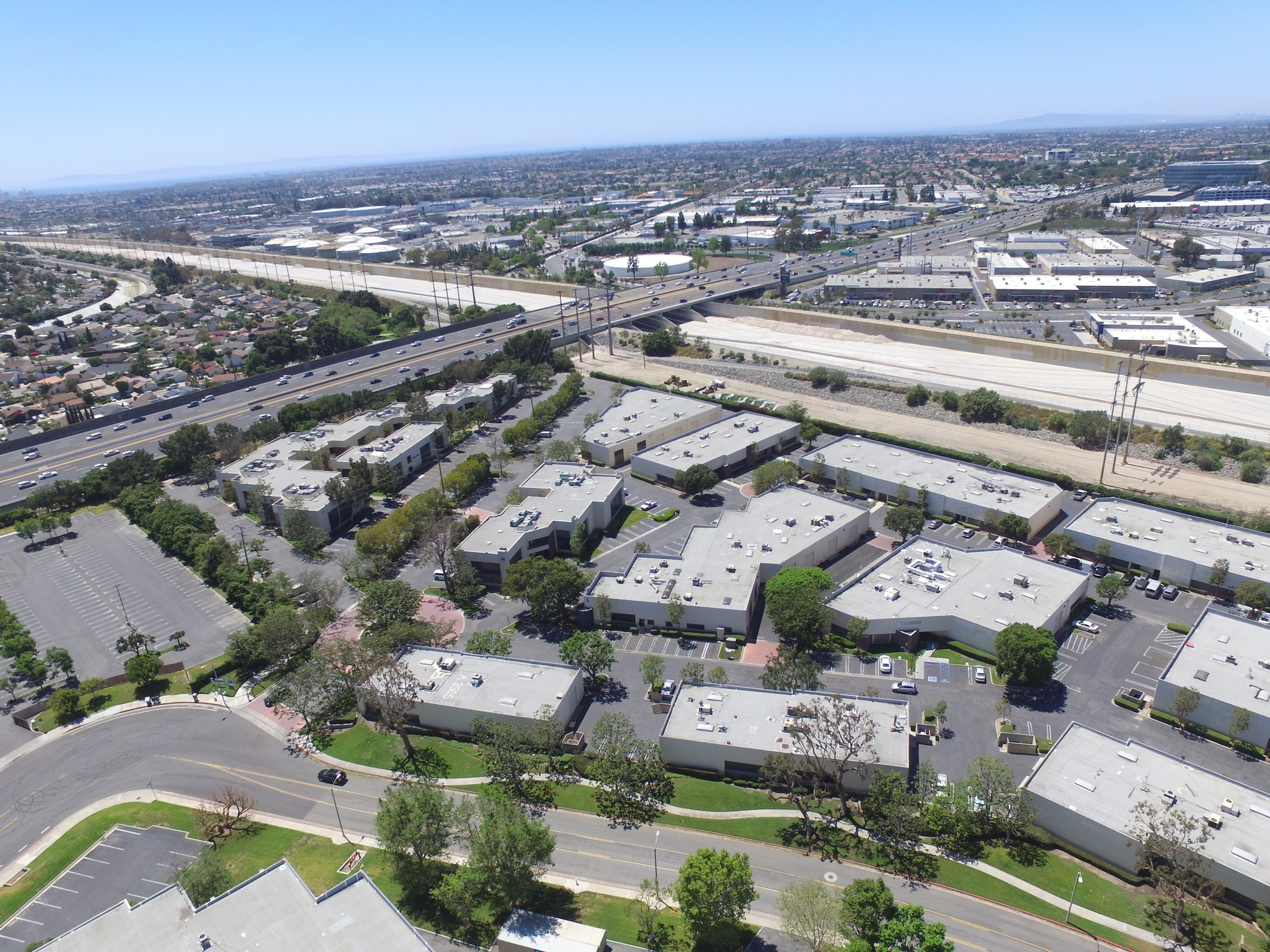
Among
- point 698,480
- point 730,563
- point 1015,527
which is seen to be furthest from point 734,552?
point 1015,527

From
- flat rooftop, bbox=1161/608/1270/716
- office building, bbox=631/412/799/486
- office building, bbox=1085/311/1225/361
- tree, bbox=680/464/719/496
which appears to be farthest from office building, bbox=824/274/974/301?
flat rooftop, bbox=1161/608/1270/716

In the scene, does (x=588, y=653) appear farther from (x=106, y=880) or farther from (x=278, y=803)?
(x=106, y=880)

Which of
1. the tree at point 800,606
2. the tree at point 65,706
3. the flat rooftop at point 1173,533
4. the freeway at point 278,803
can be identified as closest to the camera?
the freeway at point 278,803

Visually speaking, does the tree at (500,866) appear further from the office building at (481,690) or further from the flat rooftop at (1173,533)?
the flat rooftop at (1173,533)

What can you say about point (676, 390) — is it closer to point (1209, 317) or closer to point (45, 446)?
point (45, 446)

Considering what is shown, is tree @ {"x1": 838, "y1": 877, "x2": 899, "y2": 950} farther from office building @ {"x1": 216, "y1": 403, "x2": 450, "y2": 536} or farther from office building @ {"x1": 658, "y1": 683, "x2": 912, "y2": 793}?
office building @ {"x1": 216, "y1": 403, "x2": 450, "y2": 536}

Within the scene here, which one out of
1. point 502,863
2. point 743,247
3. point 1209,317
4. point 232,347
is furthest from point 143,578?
point 743,247

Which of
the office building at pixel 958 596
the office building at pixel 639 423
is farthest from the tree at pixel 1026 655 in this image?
the office building at pixel 639 423
